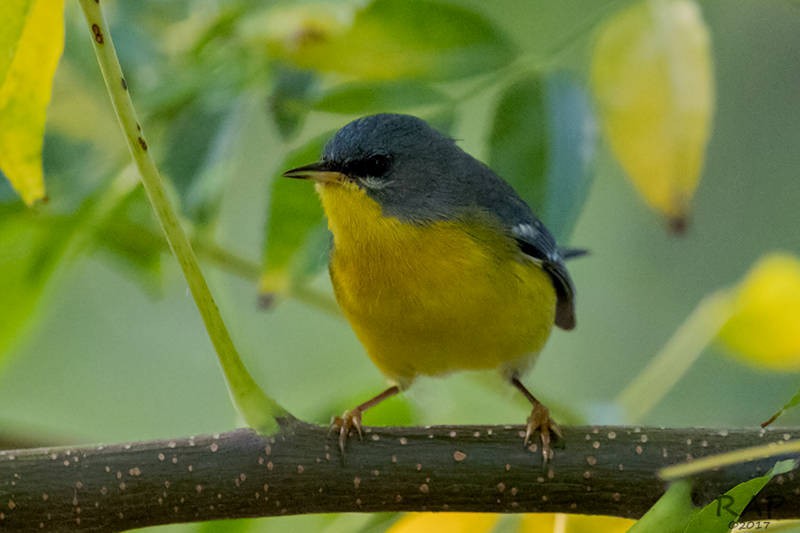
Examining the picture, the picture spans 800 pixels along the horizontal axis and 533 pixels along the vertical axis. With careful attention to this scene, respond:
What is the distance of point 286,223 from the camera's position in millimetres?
2252

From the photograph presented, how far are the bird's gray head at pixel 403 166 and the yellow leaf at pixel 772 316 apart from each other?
1.03 metres

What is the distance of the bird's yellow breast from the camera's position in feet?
8.70

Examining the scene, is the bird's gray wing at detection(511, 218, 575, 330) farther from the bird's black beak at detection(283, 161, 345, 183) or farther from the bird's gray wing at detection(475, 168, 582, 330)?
the bird's black beak at detection(283, 161, 345, 183)

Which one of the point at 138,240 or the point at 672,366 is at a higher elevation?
the point at 138,240

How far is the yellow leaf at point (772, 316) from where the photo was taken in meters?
2.02

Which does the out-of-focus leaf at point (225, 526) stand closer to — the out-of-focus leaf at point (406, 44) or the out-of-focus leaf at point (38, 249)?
the out-of-focus leaf at point (38, 249)

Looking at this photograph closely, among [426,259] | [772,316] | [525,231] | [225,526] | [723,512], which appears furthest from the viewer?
[525,231]

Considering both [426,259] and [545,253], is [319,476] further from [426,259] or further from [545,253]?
[545,253]

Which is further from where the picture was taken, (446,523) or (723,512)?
(446,523)

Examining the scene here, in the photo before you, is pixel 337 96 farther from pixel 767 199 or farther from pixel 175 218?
pixel 767 199

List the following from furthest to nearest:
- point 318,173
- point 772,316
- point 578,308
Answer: point 578,308, point 318,173, point 772,316

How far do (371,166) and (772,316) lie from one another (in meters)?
1.32

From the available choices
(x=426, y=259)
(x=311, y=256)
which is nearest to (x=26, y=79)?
(x=311, y=256)

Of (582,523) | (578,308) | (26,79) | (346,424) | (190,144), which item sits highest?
(578,308)
